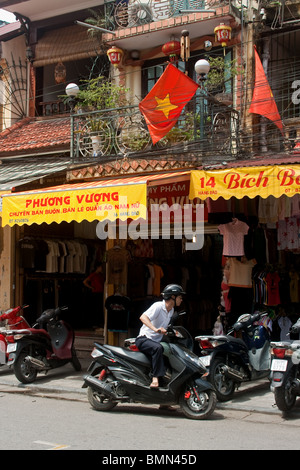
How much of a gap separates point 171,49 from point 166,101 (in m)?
2.70

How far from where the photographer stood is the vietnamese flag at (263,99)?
38.7 feet

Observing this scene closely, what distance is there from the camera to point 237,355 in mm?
9164

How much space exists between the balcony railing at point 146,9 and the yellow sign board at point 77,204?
16.6ft

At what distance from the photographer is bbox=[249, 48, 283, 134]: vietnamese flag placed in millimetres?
11805

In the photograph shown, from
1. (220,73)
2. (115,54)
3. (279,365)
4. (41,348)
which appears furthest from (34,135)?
(279,365)

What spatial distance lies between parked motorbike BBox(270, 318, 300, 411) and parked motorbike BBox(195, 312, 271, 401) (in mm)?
1303

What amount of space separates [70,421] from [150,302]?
5.67 m

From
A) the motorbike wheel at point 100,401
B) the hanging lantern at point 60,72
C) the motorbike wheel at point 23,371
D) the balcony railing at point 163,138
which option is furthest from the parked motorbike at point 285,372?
the hanging lantern at point 60,72

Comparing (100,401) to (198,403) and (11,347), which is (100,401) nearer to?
(198,403)

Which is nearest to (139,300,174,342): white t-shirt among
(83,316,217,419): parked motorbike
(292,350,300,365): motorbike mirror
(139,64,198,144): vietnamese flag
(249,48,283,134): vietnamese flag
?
(83,316,217,419): parked motorbike

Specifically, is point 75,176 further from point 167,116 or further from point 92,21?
point 92,21

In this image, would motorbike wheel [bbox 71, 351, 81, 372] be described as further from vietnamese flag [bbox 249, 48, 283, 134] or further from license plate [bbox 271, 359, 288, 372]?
vietnamese flag [bbox 249, 48, 283, 134]
